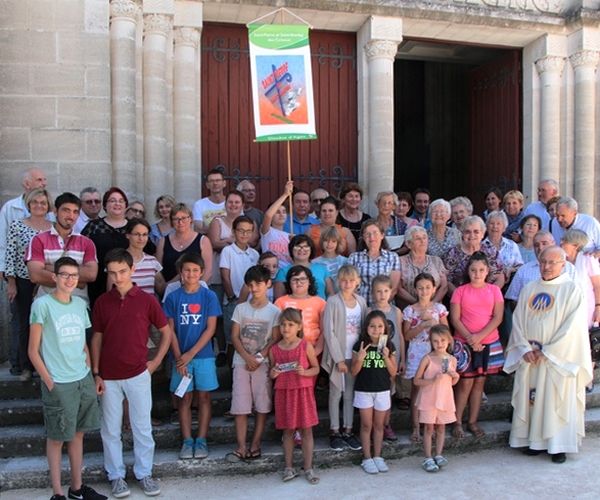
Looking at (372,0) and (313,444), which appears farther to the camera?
(372,0)

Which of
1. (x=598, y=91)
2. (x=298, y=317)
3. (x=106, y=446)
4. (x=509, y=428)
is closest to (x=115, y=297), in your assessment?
(x=106, y=446)

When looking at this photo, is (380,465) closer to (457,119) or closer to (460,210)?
(460,210)

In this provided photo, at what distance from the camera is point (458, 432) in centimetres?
467

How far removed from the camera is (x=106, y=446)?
3982mm

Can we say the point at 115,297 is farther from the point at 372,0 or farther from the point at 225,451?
the point at 372,0

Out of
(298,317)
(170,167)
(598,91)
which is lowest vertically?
(298,317)

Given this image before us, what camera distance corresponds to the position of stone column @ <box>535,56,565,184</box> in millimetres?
7605

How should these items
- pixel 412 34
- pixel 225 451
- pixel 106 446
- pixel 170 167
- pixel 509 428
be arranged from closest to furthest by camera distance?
1. pixel 106 446
2. pixel 225 451
3. pixel 509 428
4. pixel 170 167
5. pixel 412 34

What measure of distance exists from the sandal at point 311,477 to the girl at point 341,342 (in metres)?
0.31

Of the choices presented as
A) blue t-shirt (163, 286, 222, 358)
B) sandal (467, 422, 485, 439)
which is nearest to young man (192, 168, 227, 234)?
blue t-shirt (163, 286, 222, 358)

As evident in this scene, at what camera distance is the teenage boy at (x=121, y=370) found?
397 centimetres

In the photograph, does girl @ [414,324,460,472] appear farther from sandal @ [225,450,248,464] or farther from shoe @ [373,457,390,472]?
sandal @ [225,450,248,464]

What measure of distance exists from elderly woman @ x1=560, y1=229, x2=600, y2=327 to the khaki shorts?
3795 mm

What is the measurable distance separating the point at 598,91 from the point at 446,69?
130 inches
